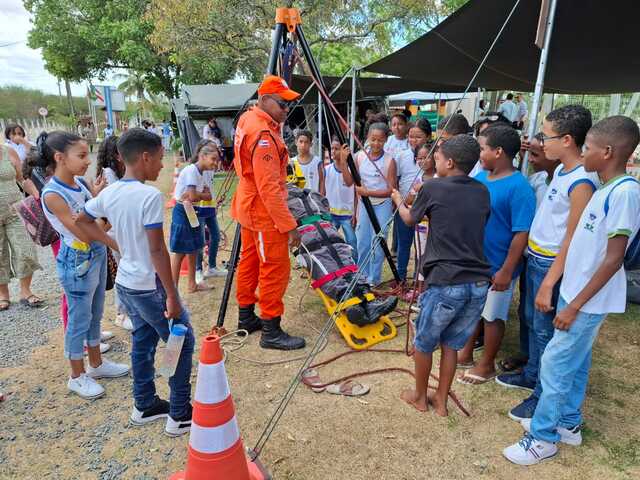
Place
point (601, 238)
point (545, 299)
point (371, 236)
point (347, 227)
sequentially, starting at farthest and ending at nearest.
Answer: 1. point (347, 227)
2. point (371, 236)
3. point (545, 299)
4. point (601, 238)

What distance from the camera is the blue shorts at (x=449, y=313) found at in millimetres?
2451

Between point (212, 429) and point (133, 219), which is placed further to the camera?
point (133, 219)

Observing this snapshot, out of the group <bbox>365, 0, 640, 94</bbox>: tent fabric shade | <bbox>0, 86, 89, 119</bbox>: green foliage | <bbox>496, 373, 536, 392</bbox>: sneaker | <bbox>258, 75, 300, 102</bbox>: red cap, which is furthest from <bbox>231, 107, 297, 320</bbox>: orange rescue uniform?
<bbox>0, 86, 89, 119</bbox>: green foliage

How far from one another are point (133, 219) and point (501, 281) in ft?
7.86

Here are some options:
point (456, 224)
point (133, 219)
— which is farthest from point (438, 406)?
point (133, 219)

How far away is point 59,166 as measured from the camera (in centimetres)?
270

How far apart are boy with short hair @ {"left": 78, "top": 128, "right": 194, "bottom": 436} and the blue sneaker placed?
2.15 meters

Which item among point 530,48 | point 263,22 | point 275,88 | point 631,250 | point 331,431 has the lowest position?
point 331,431

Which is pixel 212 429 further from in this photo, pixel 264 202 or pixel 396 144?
pixel 396 144

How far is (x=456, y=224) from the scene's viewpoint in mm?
2365

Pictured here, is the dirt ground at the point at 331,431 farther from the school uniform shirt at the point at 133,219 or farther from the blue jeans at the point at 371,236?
the blue jeans at the point at 371,236

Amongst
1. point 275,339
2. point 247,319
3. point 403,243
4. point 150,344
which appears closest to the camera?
point 150,344

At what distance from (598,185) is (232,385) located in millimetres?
2767

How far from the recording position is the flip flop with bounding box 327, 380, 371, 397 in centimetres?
300
